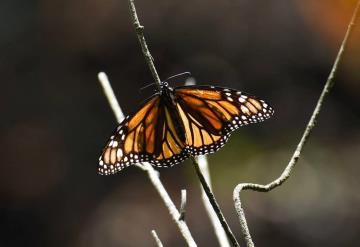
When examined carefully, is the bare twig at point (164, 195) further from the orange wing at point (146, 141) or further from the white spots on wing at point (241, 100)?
the white spots on wing at point (241, 100)

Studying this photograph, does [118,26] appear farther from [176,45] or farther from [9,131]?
[9,131]

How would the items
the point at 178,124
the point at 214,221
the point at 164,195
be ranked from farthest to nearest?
the point at 178,124
the point at 214,221
the point at 164,195

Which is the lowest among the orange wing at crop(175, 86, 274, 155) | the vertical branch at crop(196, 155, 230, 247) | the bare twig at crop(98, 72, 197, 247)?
the vertical branch at crop(196, 155, 230, 247)

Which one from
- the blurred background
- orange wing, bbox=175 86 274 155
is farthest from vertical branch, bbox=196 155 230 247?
the blurred background

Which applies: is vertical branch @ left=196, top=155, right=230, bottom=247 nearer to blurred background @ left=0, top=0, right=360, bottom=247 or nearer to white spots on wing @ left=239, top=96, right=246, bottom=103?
white spots on wing @ left=239, top=96, right=246, bottom=103

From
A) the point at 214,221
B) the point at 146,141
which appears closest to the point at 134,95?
the point at 146,141

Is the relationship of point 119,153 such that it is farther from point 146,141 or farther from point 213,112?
point 213,112
